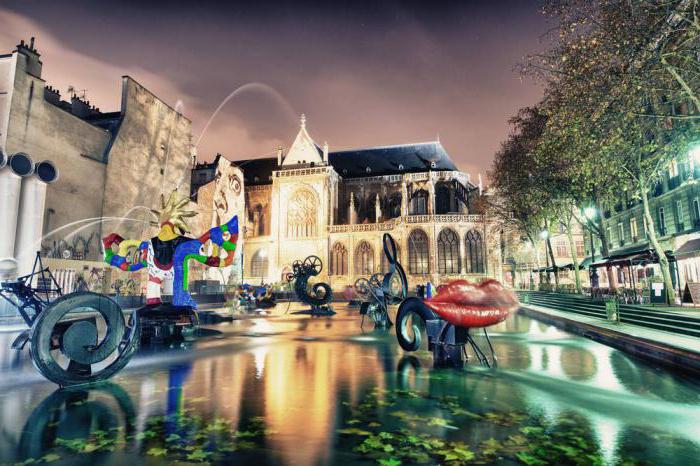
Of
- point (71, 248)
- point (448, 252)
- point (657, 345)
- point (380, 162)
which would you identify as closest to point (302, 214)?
point (380, 162)

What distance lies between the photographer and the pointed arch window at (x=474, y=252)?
45.2 m

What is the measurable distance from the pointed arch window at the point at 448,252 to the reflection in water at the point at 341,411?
37.1 metres

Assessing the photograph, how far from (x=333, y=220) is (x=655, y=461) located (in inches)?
1937

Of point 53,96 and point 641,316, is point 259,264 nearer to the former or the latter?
point 53,96

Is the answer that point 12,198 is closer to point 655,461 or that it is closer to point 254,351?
point 254,351

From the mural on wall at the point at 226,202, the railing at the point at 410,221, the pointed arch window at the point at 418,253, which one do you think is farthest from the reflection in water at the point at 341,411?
the railing at the point at 410,221

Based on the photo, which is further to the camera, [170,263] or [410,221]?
[410,221]

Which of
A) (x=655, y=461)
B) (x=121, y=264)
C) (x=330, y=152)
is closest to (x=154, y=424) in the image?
(x=655, y=461)

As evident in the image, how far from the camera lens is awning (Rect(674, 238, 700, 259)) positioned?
2075cm

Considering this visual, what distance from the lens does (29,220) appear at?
1866cm

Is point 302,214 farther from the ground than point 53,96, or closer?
closer

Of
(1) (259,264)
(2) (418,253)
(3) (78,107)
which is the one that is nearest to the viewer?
(3) (78,107)

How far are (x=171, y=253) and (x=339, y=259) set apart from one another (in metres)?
38.7

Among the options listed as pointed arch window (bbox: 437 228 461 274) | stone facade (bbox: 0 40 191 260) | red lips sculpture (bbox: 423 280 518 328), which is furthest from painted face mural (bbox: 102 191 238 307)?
pointed arch window (bbox: 437 228 461 274)
